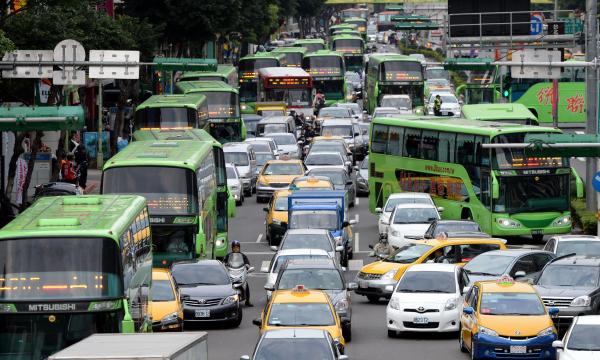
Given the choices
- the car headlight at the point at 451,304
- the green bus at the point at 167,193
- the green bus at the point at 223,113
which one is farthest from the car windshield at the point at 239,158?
the car headlight at the point at 451,304

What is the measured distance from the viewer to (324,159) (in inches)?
2335

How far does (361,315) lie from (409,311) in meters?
4.19

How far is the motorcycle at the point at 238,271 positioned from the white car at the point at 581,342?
39.0 ft

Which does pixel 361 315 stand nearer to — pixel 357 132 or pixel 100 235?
pixel 100 235

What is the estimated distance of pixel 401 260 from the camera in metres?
36.7

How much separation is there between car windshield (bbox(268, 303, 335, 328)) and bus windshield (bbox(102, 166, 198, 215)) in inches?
321

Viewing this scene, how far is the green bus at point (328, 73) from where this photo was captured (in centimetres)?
9437

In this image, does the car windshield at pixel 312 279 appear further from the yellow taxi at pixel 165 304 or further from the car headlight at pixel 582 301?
the car headlight at pixel 582 301

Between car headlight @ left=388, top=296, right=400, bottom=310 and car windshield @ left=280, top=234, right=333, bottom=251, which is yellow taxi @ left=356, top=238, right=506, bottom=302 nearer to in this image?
car windshield @ left=280, top=234, right=333, bottom=251

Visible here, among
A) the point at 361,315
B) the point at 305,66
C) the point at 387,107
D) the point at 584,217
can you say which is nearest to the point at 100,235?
the point at 361,315

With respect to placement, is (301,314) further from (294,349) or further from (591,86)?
(591,86)

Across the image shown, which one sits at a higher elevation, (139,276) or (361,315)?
(139,276)

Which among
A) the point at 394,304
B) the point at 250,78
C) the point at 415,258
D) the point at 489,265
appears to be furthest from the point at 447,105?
the point at 394,304

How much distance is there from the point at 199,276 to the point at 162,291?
10.0 feet
